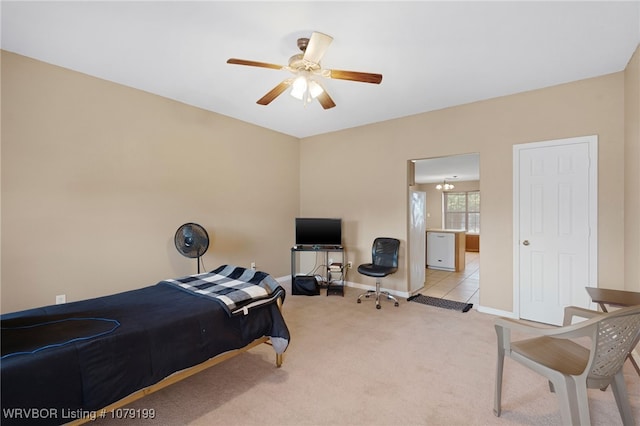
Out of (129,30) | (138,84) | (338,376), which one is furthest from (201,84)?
(338,376)

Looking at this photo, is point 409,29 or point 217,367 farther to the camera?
point 217,367

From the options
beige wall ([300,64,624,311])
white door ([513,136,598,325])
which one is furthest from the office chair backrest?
white door ([513,136,598,325])

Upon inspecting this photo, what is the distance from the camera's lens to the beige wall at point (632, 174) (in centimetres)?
252

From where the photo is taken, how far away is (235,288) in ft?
7.85

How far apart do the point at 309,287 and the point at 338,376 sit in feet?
7.33

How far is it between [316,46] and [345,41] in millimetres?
405

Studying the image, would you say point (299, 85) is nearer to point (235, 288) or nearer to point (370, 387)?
point (235, 288)

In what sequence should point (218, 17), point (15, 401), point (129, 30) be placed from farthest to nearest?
point (129, 30), point (218, 17), point (15, 401)

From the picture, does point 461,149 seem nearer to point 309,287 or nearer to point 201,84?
point 309,287

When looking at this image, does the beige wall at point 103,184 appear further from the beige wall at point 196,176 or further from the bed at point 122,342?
the bed at point 122,342

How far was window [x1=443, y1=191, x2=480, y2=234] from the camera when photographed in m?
9.88

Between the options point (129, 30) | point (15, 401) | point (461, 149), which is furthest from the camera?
point (461, 149)

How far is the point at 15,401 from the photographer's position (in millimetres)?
1262

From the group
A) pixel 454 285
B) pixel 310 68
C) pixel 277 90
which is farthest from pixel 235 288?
pixel 454 285
